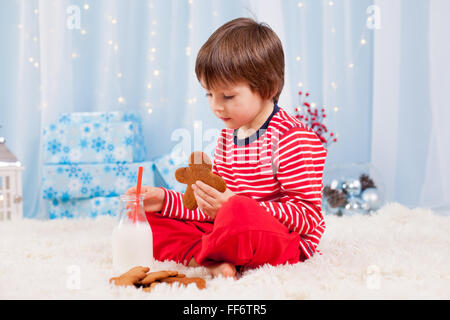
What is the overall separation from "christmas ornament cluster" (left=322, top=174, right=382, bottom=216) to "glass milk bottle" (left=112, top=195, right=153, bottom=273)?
1.14 metres

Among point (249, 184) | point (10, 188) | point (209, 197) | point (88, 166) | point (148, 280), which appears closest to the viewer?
point (148, 280)

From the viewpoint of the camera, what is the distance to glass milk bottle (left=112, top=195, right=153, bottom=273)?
0.88m

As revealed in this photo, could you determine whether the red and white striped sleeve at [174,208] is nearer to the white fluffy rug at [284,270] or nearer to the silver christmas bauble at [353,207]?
the white fluffy rug at [284,270]

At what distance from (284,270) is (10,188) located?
128 cm

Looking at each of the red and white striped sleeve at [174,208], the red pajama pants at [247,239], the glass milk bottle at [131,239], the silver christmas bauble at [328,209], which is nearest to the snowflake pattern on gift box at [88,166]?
the silver christmas bauble at [328,209]

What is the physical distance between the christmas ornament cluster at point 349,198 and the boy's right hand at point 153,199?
103 cm

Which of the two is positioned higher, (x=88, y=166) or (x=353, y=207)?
(x=88, y=166)

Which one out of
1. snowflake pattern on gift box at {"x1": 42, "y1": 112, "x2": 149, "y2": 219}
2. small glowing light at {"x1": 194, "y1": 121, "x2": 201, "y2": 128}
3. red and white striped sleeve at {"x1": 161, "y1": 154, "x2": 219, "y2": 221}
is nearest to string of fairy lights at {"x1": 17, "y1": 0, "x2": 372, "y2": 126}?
small glowing light at {"x1": 194, "y1": 121, "x2": 201, "y2": 128}

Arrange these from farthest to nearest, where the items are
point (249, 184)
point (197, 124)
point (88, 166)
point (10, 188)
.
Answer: point (197, 124) → point (88, 166) → point (10, 188) → point (249, 184)

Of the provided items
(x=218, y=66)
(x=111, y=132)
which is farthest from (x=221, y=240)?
(x=111, y=132)

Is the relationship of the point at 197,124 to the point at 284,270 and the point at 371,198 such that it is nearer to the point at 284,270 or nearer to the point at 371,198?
the point at 371,198

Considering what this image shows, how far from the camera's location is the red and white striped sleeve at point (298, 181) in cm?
89

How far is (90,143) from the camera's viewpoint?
189 cm

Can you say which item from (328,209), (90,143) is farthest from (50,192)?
(328,209)
